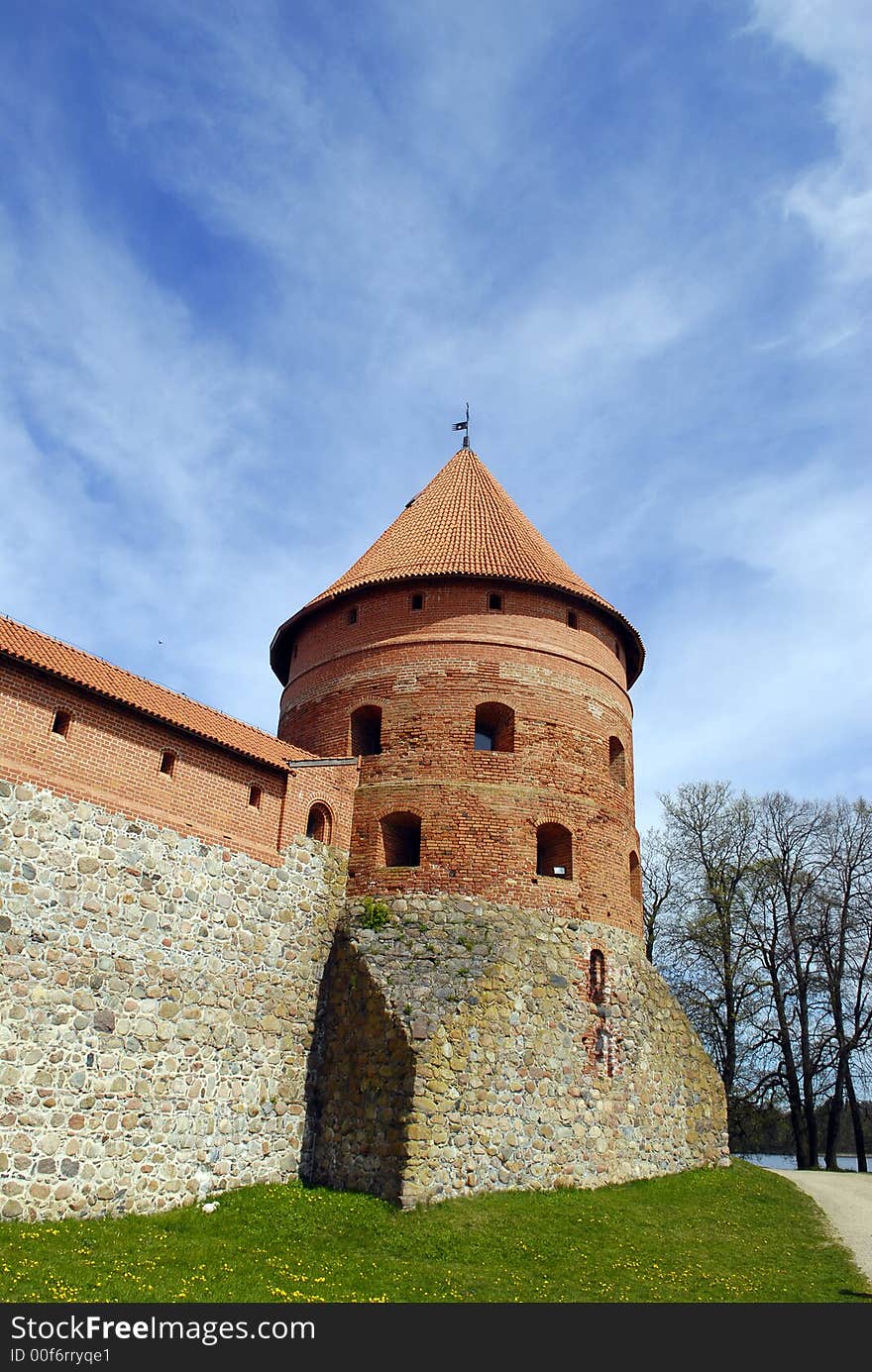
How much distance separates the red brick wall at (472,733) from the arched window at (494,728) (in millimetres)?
128

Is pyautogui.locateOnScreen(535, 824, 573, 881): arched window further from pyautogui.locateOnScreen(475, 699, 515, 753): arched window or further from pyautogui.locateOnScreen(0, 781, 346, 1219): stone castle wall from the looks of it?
pyautogui.locateOnScreen(0, 781, 346, 1219): stone castle wall

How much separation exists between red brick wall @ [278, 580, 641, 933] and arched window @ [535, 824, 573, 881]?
0.14 meters

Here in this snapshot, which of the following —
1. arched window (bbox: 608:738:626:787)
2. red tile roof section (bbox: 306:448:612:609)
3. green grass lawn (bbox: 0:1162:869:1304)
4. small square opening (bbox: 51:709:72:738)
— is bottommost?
green grass lawn (bbox: 0:1162:869:1304)

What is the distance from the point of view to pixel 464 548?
49.5 ft

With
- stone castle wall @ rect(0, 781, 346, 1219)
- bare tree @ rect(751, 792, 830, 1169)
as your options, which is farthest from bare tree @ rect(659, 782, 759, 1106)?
stone castle wall @ rect(0, 781, 346, 1219)

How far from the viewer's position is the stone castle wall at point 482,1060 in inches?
415

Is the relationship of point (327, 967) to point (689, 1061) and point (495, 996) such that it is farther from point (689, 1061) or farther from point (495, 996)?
point (689, 1061)

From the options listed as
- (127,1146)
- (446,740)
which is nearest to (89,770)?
(127,1146)

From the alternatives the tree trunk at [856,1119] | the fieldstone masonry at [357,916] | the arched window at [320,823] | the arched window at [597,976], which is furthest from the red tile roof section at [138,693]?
the tree trunk at [856,1119]

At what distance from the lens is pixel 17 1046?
8.69 metres

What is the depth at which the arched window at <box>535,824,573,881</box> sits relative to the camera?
13258 millimetres

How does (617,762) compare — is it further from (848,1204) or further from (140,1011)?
(140,1011)
